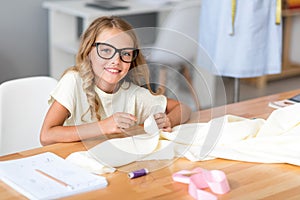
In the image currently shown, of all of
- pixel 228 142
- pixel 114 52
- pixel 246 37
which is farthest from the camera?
pixel 246 37

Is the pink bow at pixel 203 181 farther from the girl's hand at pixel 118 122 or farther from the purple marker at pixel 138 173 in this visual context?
the girl's hand at pixel 118 122

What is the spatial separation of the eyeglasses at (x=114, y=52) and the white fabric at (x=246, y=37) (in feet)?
4.04

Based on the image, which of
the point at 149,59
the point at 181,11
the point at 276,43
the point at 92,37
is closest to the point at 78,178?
the point at 149,59

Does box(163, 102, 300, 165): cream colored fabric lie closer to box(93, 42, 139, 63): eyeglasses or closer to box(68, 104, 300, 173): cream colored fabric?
box(68, 104, 300, 173): cream colored fabric

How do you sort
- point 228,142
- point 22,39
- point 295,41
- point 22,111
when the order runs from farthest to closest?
point 295,41
point 22,39
point 22,111
point 228,142

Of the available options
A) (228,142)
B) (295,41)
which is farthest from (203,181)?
(295,41)

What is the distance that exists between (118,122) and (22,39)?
2.39 metres

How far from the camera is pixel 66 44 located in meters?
3.90

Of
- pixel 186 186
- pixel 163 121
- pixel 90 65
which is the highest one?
pixel 90 65

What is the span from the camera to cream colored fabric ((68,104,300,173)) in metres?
1.74

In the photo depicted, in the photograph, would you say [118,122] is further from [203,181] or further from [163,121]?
[203,181]

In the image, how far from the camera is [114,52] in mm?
1702

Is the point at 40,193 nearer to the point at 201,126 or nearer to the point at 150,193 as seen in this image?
the point at 150,193

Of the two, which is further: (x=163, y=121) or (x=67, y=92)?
(x=67, y=92)
